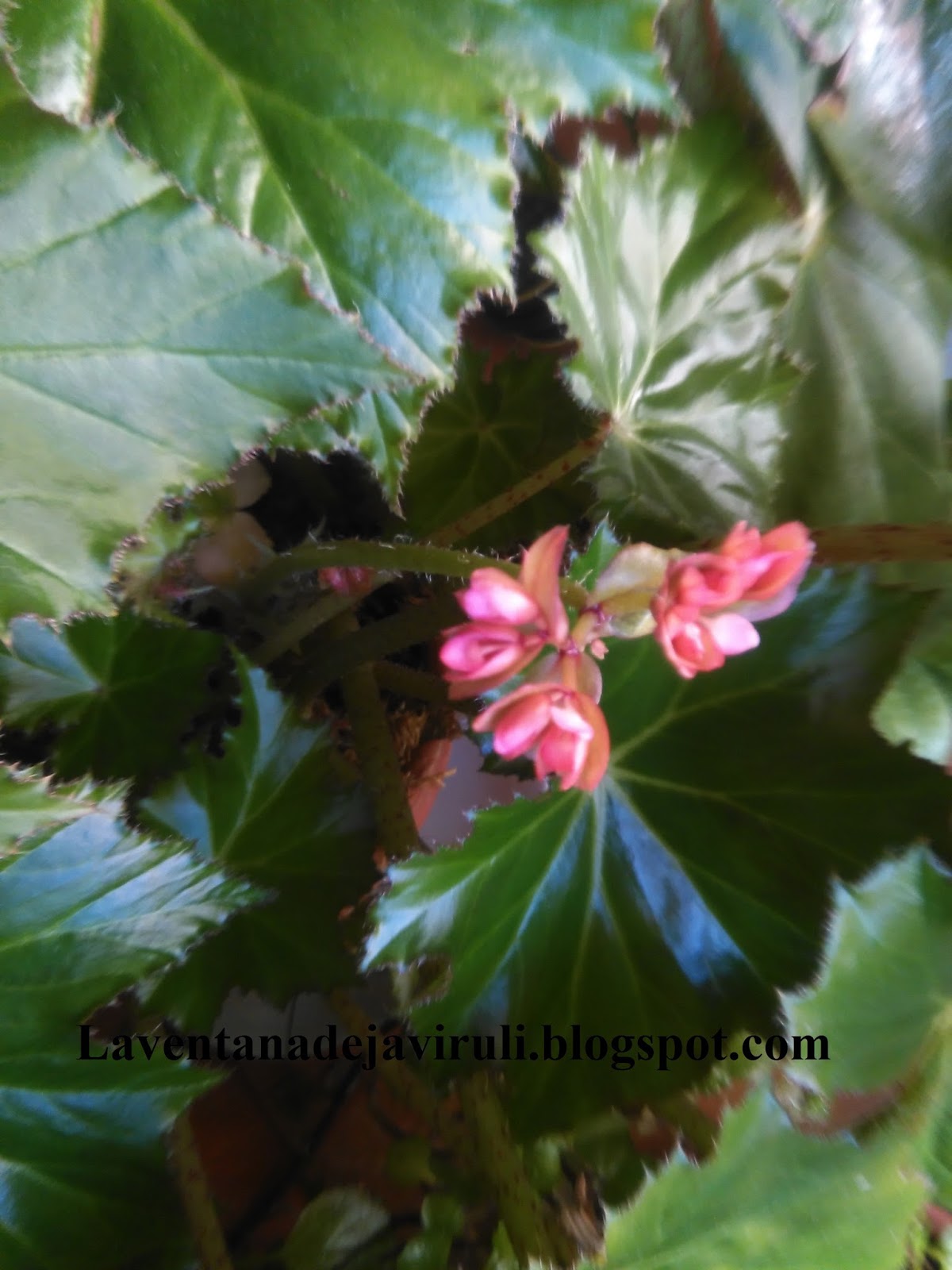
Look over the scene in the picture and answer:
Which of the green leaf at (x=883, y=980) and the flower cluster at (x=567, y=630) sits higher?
the flower cluster at (x=567, y=630)

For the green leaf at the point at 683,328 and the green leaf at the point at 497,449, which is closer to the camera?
the green leaf at the point at 683,328

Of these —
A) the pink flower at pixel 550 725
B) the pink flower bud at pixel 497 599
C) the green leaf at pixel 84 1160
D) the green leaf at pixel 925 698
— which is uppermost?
the pink flower bud at pixel 497 599

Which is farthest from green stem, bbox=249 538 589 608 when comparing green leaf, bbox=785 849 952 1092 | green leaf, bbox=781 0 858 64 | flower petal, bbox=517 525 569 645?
green leaf, bbox=781 0 858 64

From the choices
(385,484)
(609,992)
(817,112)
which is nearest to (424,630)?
(385,484)

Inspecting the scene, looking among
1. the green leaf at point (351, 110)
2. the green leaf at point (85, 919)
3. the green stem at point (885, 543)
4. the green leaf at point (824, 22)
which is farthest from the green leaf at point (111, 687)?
the green leaf at point (824, 22)

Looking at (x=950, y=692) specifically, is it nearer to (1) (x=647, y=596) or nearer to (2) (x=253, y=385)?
(1) (x=647, y=596)

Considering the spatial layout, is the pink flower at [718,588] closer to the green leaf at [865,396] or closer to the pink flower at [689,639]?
the pink flower at [689,639]

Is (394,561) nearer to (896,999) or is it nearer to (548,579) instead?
(548,579)
